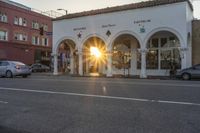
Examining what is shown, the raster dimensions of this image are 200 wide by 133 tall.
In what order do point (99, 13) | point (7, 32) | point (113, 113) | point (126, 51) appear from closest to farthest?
point (113, 113) → point (99, 13) → point (126, 51) → point (7, 32)

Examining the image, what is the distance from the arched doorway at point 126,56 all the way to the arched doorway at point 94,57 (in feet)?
5.76

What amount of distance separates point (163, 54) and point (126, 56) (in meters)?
4.49

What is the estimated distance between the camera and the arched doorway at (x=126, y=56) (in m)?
31.0

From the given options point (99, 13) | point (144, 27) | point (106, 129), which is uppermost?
point (99, 13)

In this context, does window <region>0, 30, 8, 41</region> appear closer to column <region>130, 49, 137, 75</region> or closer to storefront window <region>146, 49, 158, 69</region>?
column <region>130, 49, 137, 75</region>

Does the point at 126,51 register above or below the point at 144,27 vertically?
below

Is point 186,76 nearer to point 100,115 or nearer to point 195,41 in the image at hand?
point 195,41

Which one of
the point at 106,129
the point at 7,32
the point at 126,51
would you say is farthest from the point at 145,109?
the point at 7,32

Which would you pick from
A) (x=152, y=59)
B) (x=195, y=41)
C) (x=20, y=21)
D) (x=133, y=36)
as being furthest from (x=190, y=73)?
(x=20, y=21)

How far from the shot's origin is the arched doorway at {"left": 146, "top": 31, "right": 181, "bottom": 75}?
28.7m

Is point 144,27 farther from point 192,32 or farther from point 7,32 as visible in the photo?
point 7,32

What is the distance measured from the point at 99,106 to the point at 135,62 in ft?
74.1

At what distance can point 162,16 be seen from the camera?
25797 millimetres

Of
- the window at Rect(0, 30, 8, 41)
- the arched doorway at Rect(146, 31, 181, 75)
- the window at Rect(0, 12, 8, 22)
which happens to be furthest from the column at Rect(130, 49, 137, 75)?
the window at Rect(0, 12, 8, 22)
